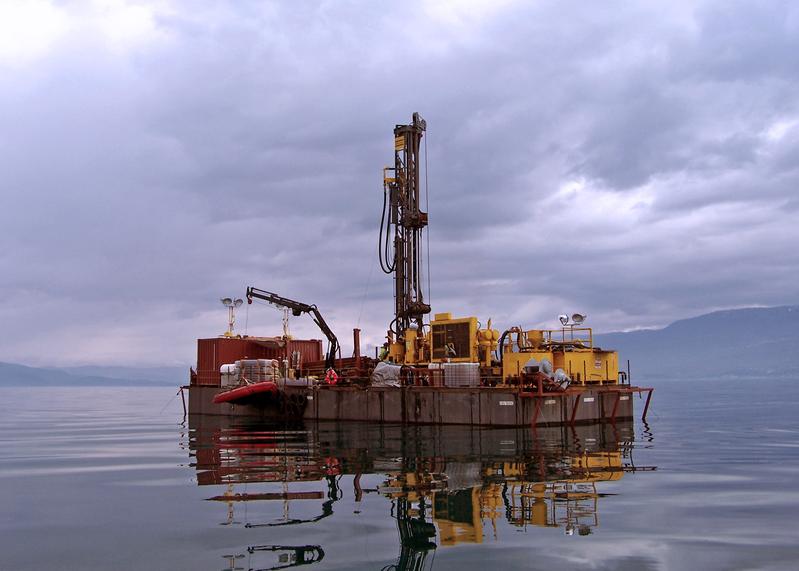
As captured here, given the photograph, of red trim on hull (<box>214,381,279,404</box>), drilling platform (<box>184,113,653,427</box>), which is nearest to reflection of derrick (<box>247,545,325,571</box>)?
drilling platform (<box>184,113,653,427</box>)

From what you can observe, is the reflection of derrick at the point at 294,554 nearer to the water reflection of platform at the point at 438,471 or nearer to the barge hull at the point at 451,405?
the water reflection of platform at the point at 438,471

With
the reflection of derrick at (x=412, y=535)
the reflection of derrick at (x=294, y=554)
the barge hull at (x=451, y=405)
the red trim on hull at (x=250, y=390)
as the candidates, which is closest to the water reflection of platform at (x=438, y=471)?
the reflection of derrick at (x=412, y=535)

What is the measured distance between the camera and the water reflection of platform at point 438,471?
16422mm

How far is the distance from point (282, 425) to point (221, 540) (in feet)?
117

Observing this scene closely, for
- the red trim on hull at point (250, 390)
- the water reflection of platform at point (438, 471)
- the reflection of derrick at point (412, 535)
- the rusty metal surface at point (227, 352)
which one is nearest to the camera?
the reflection of derrick at point (412, 535)

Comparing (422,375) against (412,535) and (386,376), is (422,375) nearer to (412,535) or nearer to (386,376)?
(386,376)

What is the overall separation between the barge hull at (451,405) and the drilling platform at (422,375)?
0.19 ft

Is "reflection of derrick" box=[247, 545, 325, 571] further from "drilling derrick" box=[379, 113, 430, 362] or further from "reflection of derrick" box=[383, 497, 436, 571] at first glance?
"drilling derrick" box=[379, 113, 430, 362]

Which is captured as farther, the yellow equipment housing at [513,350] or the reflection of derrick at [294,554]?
the yellow equipment housing at [513,350]

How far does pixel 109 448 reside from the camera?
117 feet

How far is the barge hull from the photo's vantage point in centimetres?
4078

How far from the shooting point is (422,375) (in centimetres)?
4684

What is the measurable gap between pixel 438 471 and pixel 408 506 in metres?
6.11

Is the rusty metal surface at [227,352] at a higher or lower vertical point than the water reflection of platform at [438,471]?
higher
